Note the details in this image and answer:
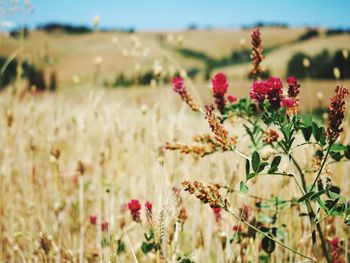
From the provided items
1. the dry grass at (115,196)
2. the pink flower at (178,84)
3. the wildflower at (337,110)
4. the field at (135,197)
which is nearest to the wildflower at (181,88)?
the pink flower at (178,84)

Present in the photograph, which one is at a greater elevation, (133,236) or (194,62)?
(194,62)

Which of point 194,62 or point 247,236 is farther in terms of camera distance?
point 194,62

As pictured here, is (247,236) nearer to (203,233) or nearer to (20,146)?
(203,233)

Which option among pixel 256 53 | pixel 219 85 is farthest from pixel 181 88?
pixel 256 53

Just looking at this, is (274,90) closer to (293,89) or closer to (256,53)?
(293,89)

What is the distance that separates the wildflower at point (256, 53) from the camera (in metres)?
0.94

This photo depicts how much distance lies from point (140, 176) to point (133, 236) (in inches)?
17.8

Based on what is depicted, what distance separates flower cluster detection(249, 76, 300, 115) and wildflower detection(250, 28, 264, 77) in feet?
0.57

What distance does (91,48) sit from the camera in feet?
99.2

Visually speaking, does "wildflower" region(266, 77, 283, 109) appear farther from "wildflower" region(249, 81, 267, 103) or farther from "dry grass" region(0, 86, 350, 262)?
"dry grass" region(0, 86, 350, 262)

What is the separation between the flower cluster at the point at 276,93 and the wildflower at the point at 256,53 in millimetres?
174

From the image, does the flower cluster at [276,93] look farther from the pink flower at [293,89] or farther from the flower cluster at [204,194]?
the flower cluster at [204,194]

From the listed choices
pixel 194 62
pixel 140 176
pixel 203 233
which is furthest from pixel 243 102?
pixel 194 62

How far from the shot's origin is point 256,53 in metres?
0.98
